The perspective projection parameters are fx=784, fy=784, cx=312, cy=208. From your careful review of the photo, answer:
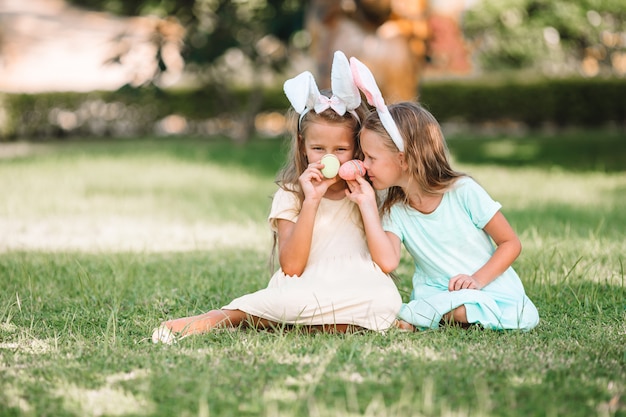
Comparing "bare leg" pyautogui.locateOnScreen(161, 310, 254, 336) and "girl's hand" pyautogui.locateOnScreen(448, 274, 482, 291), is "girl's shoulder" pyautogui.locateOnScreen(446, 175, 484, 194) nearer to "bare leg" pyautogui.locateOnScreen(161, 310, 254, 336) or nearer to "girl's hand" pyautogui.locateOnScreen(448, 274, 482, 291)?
"girl's hand" pyautogui.locateOnScreen(448, 274, 482, 291)

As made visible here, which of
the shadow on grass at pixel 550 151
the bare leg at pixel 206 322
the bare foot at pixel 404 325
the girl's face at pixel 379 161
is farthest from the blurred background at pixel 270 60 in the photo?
the bare leg at pixel 206 322

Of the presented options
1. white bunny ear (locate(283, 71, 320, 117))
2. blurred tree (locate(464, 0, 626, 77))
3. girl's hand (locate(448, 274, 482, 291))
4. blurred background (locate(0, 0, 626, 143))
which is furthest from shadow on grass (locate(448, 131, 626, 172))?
white bunny ear (locate(283, 71, 320, 117))

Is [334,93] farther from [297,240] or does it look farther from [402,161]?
[297,240]

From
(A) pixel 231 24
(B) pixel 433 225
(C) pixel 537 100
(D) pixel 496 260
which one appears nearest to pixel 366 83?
(B) pixel 433 225

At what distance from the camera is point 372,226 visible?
11.0ft

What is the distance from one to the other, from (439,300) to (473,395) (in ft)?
3.20

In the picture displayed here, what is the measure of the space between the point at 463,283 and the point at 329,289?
0.60 metres

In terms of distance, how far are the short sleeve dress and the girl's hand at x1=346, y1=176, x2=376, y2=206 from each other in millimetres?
266

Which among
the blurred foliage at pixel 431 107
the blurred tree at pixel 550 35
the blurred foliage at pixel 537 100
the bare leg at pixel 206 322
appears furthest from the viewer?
the blurred tree at pixel 550 35

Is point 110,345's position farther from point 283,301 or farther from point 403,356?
point 403,356

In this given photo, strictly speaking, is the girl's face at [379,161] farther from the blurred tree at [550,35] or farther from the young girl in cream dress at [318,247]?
the blurred tree at [550,35]

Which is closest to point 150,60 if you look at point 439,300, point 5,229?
point 5,229

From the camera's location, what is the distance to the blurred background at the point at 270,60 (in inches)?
353

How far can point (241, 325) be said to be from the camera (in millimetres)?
3406
